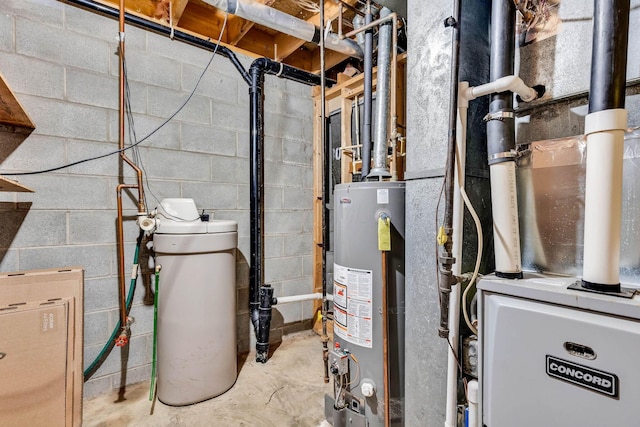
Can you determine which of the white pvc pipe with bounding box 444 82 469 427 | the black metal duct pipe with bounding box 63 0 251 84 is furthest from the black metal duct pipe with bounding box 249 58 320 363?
the white pvc pipe with bounding box 444 82 469 427

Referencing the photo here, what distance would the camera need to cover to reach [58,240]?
5.40ft

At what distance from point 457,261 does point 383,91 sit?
1.01 m

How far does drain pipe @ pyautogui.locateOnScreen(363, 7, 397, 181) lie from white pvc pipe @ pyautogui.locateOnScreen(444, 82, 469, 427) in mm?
494

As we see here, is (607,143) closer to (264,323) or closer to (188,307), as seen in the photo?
(188,307)

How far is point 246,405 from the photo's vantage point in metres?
1.67

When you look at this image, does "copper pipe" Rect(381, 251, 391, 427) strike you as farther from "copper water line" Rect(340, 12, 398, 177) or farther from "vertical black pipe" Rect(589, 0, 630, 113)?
"vertical black pipe" Rect(589, 0, 630, 113)

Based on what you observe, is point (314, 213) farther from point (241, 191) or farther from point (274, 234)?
point (241, 191)

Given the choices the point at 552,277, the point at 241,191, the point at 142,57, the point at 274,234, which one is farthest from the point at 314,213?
the point at 552,277

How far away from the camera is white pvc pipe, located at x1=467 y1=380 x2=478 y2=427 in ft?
3.02

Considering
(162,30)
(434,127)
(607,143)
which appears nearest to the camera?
(607,143)

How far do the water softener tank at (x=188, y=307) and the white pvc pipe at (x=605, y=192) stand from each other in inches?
62.6

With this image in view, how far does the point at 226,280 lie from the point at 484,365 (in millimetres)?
1378

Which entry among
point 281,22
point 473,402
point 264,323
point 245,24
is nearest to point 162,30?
point 245,24

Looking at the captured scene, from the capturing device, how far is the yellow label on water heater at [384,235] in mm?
1229
